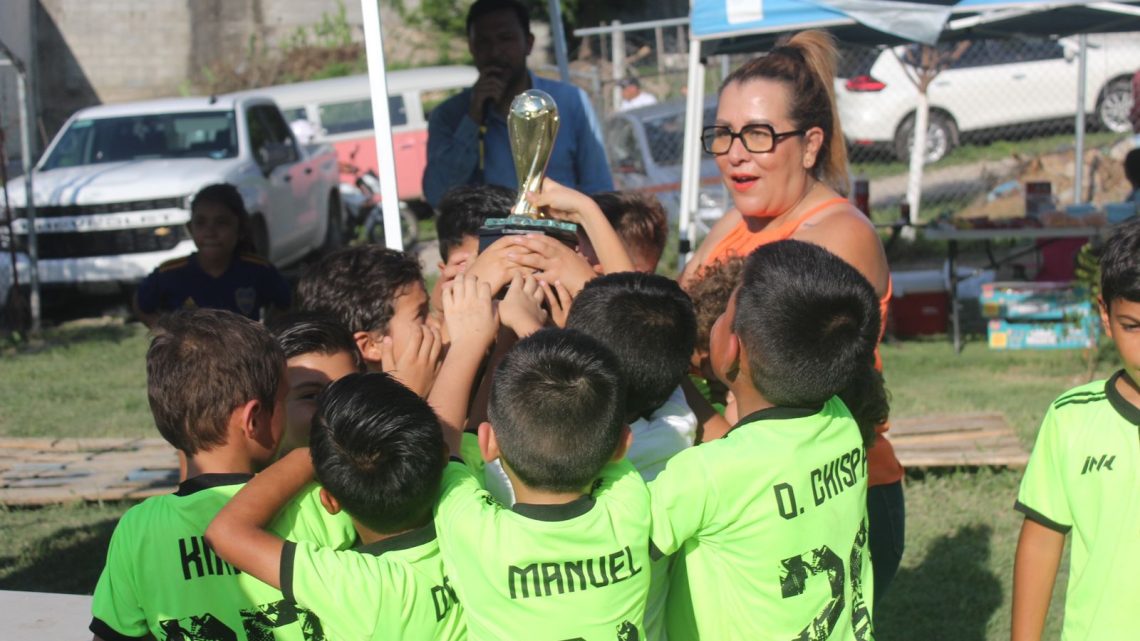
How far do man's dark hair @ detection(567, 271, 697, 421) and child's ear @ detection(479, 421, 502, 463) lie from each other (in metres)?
0.31

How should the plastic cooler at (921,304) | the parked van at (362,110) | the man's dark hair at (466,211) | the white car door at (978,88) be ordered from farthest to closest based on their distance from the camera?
the parked van at (362,110)
the white car door at (978,88)
the plastic cooler at (921,304)
the man's dark hair at (466,211)

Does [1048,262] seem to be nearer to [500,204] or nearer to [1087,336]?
[1087,336]

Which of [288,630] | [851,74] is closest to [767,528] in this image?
[288,630]

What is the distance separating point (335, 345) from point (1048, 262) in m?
9.57

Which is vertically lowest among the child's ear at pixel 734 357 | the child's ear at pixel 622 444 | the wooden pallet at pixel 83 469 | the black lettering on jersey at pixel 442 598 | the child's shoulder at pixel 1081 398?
the wooden pallet at pixel 83 469

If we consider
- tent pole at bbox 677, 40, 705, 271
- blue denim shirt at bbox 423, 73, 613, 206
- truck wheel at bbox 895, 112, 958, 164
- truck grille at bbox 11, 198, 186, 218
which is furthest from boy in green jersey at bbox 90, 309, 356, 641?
truck wheel at bbox 895, 112, 958, 164

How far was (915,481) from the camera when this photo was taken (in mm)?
6297

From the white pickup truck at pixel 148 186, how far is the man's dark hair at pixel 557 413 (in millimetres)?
9568

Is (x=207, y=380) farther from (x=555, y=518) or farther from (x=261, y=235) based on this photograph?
(x=261, y=235)

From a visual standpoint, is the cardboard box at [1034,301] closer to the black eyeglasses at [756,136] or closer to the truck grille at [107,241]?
the black eyeglasses at [756,136]

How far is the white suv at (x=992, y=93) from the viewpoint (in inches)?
645

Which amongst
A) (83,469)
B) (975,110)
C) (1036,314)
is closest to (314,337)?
(83,469)

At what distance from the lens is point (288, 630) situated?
236cm

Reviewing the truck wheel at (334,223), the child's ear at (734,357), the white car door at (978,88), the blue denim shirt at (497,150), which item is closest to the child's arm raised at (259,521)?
the child's ear at (734,357)
